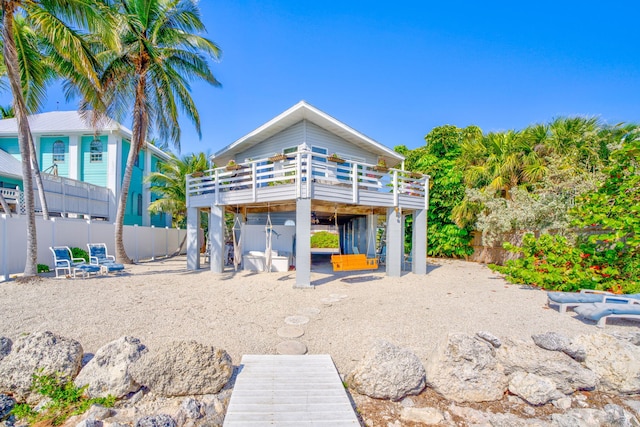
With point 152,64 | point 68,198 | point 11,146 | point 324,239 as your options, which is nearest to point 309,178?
point 152,64

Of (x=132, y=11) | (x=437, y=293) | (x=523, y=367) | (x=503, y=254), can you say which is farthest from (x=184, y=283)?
(x=503, y=254)

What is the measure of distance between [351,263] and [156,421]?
7902mm

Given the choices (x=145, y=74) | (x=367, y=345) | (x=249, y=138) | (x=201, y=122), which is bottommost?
(x=367, y=345)

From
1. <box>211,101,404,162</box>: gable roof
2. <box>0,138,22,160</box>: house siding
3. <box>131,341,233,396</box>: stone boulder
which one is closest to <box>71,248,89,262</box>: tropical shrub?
<box>211,101,404,162</box>: gable roof

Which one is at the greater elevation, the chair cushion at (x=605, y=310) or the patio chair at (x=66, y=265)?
the patio chair at (x=66, y=265)

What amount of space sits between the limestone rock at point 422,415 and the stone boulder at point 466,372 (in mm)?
426

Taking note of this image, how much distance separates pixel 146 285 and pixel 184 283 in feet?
3.73

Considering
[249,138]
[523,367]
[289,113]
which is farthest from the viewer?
[249,138]

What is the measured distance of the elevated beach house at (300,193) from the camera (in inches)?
392

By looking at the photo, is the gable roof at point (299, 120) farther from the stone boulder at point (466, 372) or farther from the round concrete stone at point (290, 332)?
the stone boulder at point (466, 372)

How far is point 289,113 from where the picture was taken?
12.8m

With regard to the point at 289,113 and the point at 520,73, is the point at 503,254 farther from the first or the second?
the point at 289,113

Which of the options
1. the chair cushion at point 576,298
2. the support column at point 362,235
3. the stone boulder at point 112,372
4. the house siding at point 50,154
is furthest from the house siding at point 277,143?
the house siding at point 50,154

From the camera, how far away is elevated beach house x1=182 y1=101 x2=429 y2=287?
995 cm
